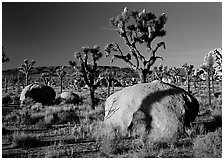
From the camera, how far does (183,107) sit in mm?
7801

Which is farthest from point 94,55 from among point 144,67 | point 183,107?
point 183,107

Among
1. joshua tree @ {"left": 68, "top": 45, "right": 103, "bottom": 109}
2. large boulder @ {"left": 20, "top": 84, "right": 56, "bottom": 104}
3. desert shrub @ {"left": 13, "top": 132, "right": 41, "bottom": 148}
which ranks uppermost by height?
joshua tree @ {"left": 68, "top": 45, "right": 103, "bottom": 109}

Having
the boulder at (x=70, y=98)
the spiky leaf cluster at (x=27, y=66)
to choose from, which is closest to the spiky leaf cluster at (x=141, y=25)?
the boulder at (x=70, y=98)

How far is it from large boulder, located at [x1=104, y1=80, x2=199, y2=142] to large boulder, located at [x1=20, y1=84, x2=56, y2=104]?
12705 millimetres

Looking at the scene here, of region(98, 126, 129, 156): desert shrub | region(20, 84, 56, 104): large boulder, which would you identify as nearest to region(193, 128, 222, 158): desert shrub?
region(98, 126, 129, 156): desert shrub

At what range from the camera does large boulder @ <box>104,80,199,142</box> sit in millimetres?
7312

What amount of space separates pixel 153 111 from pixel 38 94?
14521 mm

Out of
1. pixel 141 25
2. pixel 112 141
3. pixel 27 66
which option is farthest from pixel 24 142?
pixel 27 66

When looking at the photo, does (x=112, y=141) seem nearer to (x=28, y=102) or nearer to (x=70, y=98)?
(x=28, y=102)

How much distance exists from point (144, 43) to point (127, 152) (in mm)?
8269

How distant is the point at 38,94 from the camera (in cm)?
2033

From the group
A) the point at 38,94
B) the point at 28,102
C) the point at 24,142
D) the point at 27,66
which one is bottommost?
the point at 24,142

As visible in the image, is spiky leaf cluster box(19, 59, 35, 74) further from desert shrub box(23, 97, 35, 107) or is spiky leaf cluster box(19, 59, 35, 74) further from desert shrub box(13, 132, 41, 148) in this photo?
desert shrub box(13, 132, 41, 148)

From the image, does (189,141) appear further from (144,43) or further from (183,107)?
(144,43)
